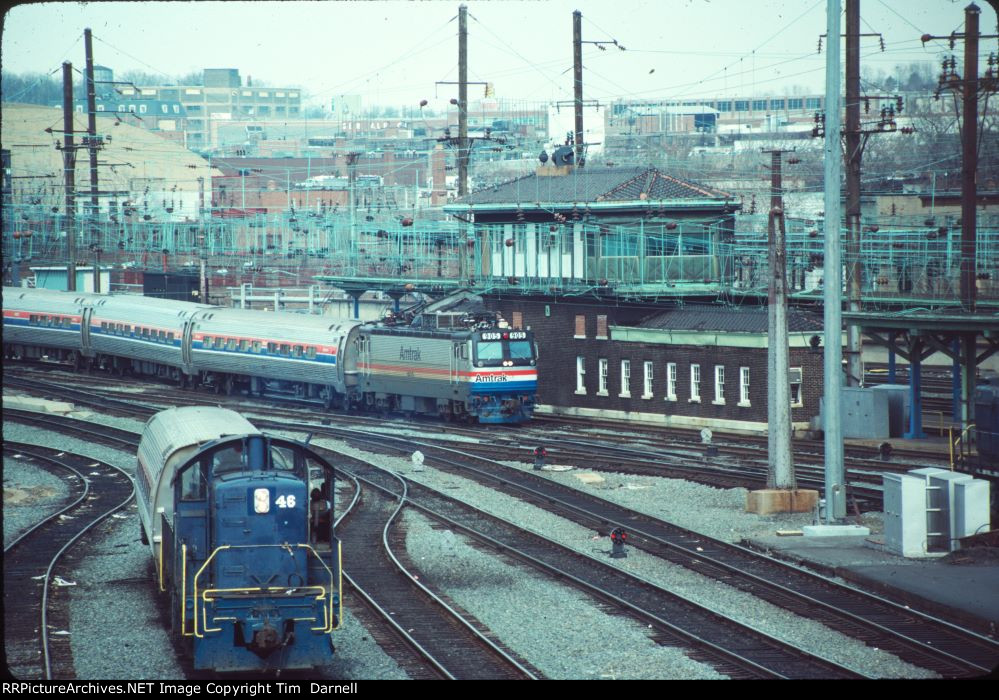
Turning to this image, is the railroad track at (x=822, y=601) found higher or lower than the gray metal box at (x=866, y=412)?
lower

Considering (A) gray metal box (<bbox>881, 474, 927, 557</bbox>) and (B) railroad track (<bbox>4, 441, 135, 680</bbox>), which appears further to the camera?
(A) gray metal box (<bbox>881, 474, 927, 557</bbox>)

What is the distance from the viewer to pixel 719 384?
38719mm

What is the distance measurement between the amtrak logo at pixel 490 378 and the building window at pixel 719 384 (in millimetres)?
7058

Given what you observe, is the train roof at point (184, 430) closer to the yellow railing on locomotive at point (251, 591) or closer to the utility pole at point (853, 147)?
the yellow railing on locomotive at point (251, 591)

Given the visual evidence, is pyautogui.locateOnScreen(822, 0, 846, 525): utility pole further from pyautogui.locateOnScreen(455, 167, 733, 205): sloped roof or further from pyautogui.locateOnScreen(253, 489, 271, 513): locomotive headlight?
pyautogui.locateOnScreen(455, 167, 733, 205): sloped roof

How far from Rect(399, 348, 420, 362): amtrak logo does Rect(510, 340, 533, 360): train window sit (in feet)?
11.5

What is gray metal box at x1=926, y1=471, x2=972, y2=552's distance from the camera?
64.5 feet

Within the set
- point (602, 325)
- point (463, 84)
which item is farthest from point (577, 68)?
point (602, 325)

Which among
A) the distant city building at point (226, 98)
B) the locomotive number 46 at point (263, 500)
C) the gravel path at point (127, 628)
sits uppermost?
the distant city building at point (226, 98)

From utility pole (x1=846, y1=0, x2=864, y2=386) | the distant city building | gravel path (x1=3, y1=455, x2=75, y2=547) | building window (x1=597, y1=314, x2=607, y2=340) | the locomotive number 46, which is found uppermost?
the distant city building

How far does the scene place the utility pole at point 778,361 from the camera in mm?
23594

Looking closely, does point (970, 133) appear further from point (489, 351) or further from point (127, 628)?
point (127, 628)

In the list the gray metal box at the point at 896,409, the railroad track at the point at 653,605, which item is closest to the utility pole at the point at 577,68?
the gray metal box at the point at 896,409

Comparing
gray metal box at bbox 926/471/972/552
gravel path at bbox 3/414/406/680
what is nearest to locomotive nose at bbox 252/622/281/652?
gravel path at bbox 3/414/406/680
